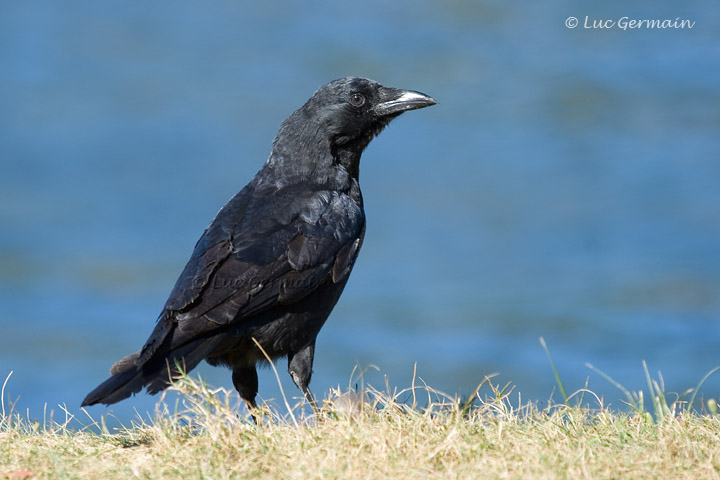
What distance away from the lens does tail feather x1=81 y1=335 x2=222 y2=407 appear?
4.64 meters

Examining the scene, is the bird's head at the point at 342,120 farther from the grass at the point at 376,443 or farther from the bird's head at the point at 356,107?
the grass at the point at 376,443

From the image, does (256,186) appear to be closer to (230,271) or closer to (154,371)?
(230,271)

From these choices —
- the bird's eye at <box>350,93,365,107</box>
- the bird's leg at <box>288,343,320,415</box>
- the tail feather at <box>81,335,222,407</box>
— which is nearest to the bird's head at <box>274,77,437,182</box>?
the bird's eye at <box>350,93,365,107</box>

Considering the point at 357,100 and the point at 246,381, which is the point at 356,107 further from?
the point at 246,381

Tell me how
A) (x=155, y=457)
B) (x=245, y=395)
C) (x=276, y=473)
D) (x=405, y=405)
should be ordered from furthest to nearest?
(x=245, y=395) → (x=405, y=405) → (x=155, y=457) → (x=276, y=473)

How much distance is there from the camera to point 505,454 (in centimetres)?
410

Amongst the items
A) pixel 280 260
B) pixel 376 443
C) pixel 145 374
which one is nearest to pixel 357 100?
pixel 280 260

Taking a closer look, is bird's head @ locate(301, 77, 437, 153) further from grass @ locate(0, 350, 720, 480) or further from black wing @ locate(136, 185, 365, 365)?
grass @ locate(0, 350, 720, 480)

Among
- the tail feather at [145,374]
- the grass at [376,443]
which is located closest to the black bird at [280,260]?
the tail feather at [145,374]

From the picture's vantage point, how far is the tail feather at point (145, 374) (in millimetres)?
4637

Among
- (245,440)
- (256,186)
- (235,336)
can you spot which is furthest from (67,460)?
(256,186)

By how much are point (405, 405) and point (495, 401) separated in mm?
468

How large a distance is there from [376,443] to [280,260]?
62.2 inches

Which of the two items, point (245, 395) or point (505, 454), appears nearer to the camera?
point (505, 454)
